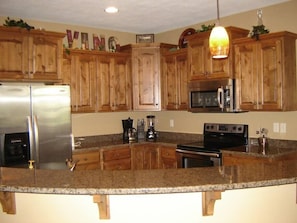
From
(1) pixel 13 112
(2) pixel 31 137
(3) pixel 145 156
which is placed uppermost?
(1) pixel 13 112

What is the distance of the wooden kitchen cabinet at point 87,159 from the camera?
4.40m

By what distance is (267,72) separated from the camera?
388 cm

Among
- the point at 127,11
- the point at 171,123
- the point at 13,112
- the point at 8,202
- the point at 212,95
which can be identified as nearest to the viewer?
the point at 8,202

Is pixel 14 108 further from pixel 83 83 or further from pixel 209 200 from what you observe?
pixel 209 200

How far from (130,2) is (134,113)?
7.50 feet

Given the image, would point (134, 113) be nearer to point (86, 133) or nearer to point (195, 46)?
point (86, 133)

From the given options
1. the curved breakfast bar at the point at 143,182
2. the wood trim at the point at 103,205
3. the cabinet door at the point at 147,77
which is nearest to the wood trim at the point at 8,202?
the curved breakfast bar at the point at 143,182

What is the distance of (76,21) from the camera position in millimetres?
4797

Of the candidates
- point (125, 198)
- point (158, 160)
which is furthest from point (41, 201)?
point (158, 160)

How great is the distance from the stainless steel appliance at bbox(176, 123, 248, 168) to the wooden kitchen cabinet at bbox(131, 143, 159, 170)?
20.9 inches

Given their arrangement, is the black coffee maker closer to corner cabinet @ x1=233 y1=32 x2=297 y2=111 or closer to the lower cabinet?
the lower cabinet

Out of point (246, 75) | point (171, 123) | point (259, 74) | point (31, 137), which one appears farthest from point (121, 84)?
point (259, 74)

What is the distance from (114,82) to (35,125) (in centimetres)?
162

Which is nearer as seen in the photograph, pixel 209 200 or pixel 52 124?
pixel 209 200
